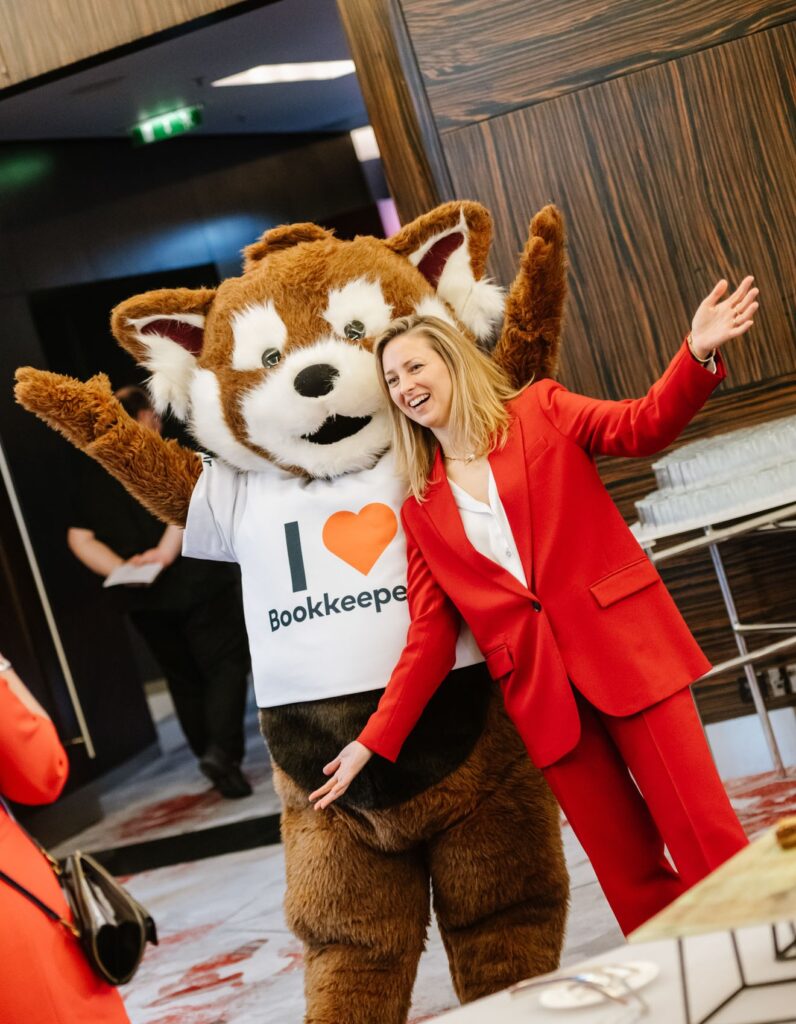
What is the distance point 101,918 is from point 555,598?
85 centimetres

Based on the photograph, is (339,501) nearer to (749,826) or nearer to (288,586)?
(288,586)

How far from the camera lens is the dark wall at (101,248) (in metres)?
5.61

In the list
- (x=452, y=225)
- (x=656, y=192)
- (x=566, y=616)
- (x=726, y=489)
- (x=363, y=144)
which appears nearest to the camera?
(x=566, y=616)

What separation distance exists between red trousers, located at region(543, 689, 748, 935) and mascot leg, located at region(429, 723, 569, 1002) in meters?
0.14

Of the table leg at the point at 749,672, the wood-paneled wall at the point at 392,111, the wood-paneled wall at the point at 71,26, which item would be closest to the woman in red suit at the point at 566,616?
the table leg at the point at 749,672

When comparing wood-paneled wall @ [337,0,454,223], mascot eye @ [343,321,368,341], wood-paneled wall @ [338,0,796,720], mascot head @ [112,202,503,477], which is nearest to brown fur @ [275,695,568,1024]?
mascot head @ [112,202,503,477]

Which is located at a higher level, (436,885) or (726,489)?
(726,489)

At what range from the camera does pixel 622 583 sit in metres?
1.87

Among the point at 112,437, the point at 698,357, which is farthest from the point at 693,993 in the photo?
the point at 112,437

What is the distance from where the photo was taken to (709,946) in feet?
3.48

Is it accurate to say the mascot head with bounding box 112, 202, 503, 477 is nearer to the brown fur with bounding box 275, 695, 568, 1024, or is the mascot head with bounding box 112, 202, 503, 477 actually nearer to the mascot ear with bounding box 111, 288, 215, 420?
the mascot ear with bounding box 111, 288, 215, 420

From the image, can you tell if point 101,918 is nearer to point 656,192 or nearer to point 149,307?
point 149,307

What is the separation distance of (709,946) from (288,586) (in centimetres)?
115

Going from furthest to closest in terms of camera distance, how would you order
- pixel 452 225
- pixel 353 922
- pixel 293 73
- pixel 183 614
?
pixel 293 73
pixel 183 614
pixel 452 225
pixel 353 922
